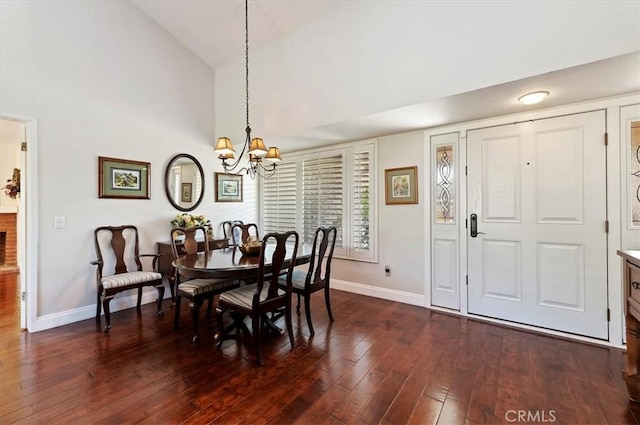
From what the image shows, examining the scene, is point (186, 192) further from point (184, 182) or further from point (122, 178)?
point (122, 178)

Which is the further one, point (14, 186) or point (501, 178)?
point (14, 186)

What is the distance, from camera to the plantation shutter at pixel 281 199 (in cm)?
503

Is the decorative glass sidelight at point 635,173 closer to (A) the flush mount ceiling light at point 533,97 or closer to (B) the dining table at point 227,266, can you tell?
(A) the flush mount ceiling light at point 533,97

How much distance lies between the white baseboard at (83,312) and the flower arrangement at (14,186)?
3.40 meters

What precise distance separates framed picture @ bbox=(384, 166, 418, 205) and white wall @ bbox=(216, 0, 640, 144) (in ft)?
3.48

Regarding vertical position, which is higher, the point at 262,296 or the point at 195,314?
the point at 262,296

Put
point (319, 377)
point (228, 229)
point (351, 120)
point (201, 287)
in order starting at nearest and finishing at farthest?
point (319, 377) < point (201, 287) < point (351, 120) < point (228, 229)

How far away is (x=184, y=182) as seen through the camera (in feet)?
14.3

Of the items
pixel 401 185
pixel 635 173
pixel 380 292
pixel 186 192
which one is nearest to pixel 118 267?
pixel 186 192

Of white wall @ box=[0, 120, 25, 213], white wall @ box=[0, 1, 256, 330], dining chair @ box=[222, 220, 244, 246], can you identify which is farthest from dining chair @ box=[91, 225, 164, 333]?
white wall @ box=[0, 120, 25, 213]

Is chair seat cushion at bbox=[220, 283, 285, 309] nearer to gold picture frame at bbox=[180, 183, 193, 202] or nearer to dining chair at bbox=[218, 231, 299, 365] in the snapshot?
dining chair at bbox=[218, 231, 299, 365]

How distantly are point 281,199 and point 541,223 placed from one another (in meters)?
3.68

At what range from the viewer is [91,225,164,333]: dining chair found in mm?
3076

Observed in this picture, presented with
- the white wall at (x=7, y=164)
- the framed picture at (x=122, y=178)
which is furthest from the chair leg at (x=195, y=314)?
the white wall at (x=7, y=164)
